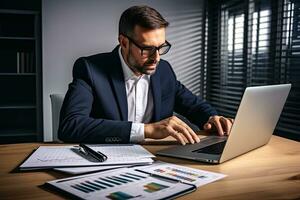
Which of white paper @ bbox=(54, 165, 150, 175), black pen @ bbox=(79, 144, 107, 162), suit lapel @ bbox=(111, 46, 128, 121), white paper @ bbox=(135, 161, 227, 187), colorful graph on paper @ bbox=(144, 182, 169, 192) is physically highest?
suit lapel @ bbox=(111, 46, 128, 121)

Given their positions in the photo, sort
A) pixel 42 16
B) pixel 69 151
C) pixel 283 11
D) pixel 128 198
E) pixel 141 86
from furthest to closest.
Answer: pixel 42 16 → pixel 283 11 → pixel 141 86 → pixel 69 151 → pixel 128 198

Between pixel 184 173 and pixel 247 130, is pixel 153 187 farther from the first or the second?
pixel 247 130

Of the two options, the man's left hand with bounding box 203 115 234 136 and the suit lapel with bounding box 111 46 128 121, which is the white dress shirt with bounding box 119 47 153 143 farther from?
the man's left hand with bounding box 203 115 234 136

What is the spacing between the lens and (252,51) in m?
2.86

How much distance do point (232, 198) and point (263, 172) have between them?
0.23m

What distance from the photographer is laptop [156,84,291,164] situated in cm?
92

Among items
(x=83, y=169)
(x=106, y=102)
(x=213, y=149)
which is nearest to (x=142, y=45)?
(x=106, y=102)

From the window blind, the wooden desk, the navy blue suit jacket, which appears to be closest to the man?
the navy blue suit jacket

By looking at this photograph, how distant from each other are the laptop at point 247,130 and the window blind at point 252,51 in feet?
4.27

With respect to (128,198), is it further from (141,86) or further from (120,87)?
(141,86)

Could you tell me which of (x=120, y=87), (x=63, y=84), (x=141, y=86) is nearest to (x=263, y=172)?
(x=120, y=87)

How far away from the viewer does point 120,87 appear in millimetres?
1568

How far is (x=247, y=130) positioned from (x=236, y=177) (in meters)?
0.20

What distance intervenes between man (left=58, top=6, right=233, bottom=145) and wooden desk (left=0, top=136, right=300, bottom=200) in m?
0.12
